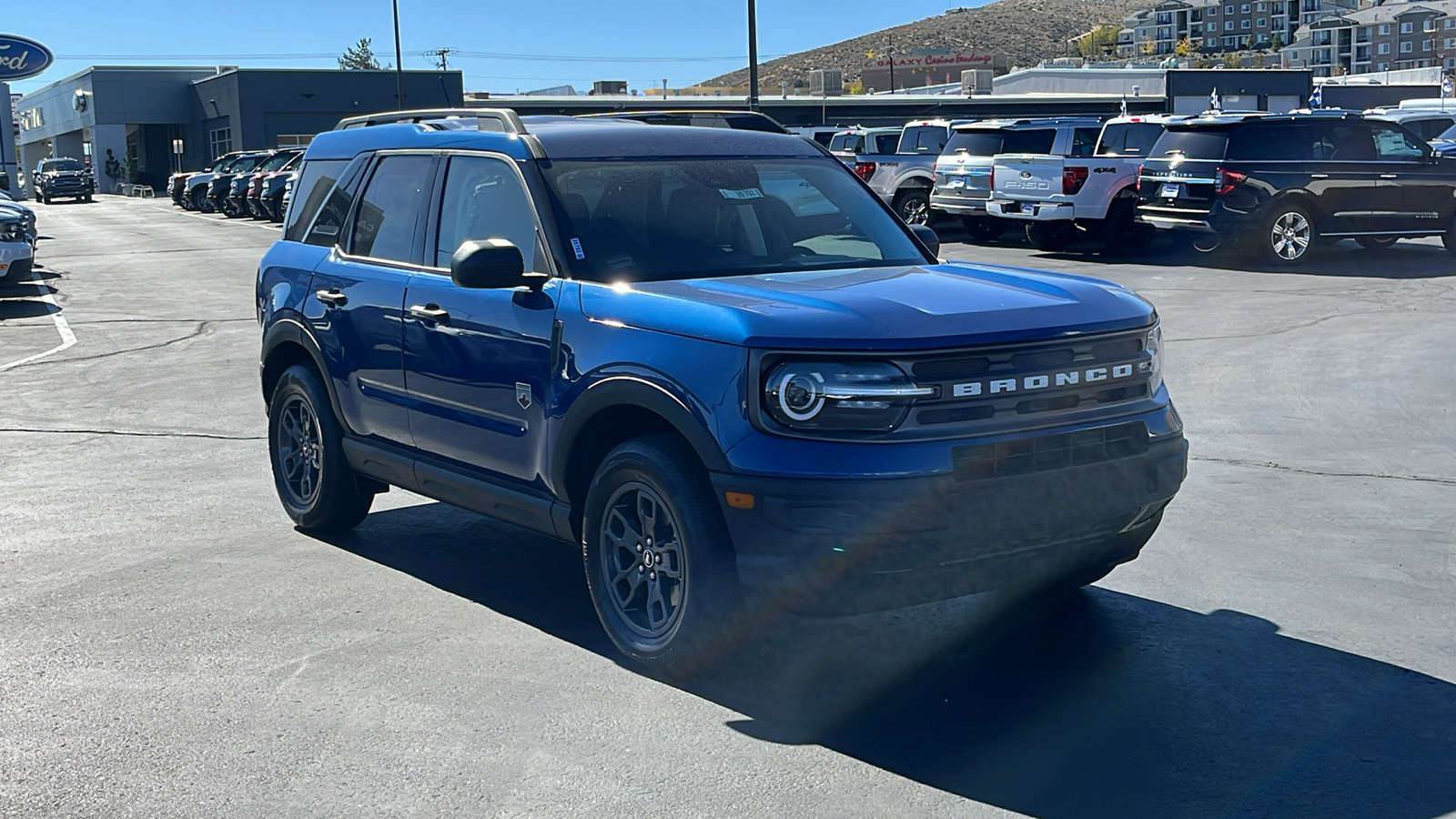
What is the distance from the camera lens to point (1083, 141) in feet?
73.7

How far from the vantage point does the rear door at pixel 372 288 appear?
629 centimetres

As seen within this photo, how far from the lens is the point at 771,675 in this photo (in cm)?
509

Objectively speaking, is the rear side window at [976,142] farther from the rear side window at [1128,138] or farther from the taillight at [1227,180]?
the taillight at [1227,180]

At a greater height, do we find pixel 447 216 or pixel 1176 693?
pixel 447 216

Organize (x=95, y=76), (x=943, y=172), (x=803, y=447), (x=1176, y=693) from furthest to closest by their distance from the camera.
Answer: (x=95, y=76) < (x=943, y=172) < (x=1176, y=693) < (x=803, y=447)

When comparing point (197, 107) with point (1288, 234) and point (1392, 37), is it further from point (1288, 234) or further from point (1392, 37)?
point (1392, 37)

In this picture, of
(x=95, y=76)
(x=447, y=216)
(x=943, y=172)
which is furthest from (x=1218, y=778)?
(x=95, y=76)

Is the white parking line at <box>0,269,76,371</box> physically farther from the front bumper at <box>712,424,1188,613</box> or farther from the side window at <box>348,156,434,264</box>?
the front bumper at <box>712,424,1188,613</box>

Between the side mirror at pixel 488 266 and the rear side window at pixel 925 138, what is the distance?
21409 millimetres

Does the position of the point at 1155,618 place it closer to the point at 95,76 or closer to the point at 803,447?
the point at 803,447

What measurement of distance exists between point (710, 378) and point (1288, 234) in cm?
1636

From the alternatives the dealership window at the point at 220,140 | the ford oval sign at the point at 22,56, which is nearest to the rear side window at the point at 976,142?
the ford oval sign at the point at 22,56

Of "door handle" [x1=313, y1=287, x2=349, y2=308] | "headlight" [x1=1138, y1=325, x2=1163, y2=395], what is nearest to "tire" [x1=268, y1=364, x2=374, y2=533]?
"door handle" [x1=313, y1=287, x2=349, y2=308]

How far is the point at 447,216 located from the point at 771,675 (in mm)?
2387
